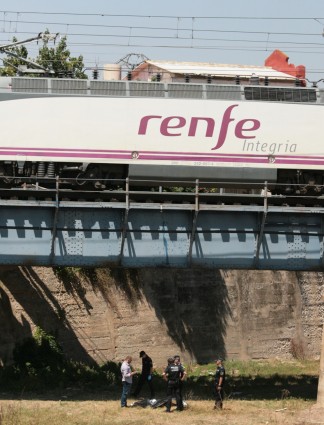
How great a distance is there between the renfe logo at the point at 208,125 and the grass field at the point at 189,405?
9211 millimetres

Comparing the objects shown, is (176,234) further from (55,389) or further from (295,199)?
(55,389)

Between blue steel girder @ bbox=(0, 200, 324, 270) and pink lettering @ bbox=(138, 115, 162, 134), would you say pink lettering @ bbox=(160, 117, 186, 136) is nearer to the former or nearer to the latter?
pink lettering @ bbox=(138, 115, 162, 134)

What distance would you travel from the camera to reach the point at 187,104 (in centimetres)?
3056

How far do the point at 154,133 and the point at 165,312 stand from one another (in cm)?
1112

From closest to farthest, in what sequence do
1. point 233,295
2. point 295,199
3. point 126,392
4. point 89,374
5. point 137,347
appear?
1. point 126,392
2. point 295,199
3. point 89,374
4. point 137,347
5. point 233,295

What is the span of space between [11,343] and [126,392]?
891 cm

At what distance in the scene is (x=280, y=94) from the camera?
103ft

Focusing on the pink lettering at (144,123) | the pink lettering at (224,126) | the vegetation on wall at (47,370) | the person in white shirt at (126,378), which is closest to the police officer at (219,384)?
the person in white shirt at (126,378)

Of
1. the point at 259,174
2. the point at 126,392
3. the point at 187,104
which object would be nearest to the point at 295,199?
the point at 259,174

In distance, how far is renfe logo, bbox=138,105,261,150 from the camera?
30.2 metres

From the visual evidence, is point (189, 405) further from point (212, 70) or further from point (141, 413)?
point (212, 70)

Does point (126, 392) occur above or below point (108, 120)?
below

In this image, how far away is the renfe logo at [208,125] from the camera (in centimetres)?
3017

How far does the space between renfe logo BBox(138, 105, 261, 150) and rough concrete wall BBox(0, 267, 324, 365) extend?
30.8ft
